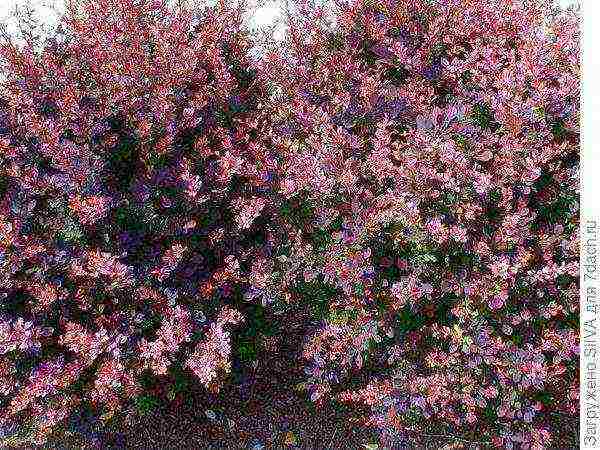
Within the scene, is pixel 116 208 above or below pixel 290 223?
above

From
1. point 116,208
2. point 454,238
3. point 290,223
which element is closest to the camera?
point 454,238

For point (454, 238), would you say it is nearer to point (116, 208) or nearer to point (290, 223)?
point (290, 223)

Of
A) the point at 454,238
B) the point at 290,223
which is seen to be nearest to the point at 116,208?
the point at 290,223

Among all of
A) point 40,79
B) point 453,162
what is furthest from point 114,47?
point 453,162

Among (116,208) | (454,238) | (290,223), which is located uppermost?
(116,208)

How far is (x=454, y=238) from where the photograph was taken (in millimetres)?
2840

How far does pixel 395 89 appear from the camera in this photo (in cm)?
335

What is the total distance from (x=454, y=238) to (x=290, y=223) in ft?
2.52

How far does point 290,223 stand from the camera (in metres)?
3.27

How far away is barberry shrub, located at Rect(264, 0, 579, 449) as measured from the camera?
2.86 meters

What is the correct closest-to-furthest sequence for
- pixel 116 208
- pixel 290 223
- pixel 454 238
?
pixel 454 238
pixel 116 208
pixel 290 223

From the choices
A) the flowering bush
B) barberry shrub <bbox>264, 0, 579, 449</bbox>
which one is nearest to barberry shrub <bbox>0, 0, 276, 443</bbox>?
the flowering bush

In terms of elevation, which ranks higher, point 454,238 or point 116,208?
point 116,208

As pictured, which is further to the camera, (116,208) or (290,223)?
(290,223)
